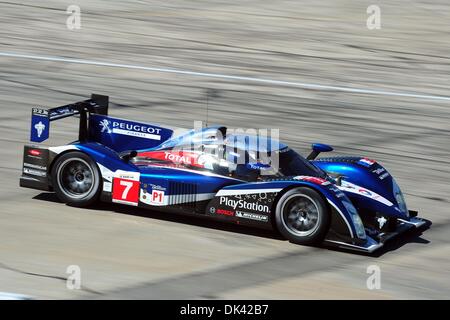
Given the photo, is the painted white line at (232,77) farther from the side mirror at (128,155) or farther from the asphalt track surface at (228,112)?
the side mirror at (128,155)

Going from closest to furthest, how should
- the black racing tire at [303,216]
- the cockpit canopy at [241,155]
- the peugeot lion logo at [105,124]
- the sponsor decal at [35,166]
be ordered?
the black racing tire at [303,216], the cockpit canopy at [241,155], the sponsor decal at [35,166], the peugeot lion logo at [105,124]

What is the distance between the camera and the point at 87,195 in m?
10.8

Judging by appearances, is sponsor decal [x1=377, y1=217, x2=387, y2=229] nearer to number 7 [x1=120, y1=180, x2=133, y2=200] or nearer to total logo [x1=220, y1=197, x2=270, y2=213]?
total logo [x1=220, y1=197, x2=270, y2=213]

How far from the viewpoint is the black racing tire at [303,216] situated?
9711 millimetres

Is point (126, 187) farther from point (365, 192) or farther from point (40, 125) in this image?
point (365, 192)

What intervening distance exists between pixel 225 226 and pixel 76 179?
1838 mm

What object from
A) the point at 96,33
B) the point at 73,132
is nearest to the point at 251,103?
the point at 73,132

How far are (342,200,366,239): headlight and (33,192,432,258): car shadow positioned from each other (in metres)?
0.22

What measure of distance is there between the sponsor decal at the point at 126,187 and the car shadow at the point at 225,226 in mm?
288

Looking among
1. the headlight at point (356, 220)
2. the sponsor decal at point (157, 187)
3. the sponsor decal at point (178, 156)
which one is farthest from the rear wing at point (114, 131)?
the headlight at point (356, 220)

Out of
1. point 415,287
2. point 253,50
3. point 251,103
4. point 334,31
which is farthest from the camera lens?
point 334,31

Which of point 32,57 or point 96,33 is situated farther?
point 96,33
